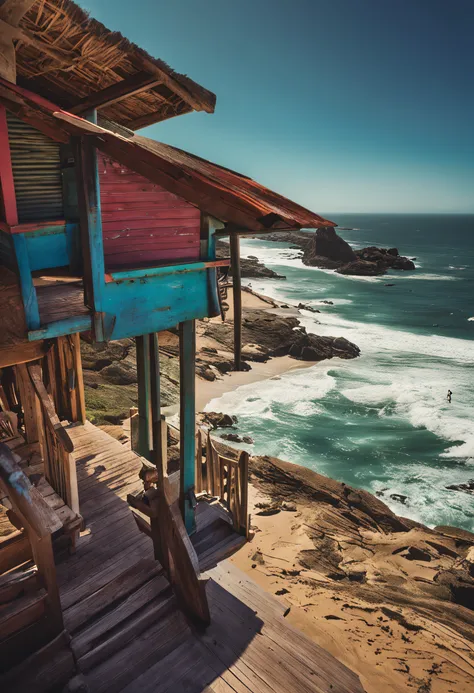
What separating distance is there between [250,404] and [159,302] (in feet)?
50.5

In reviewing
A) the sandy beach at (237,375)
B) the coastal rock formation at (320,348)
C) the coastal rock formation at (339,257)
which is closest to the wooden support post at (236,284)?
the sandy beach at (237,375)

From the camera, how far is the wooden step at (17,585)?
3455 mm

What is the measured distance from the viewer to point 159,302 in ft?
15.7

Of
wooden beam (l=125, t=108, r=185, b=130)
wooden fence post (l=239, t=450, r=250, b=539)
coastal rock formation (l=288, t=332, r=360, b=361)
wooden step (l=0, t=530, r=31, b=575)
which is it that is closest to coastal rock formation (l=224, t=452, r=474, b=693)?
wooden fence post (l=239, t=450, r=250, b=539)

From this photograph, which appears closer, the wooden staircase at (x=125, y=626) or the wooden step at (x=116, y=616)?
the wooden staircase at (x=125, y=626)

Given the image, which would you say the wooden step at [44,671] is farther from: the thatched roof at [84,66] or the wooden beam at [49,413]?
the thatched roof at [84,66]

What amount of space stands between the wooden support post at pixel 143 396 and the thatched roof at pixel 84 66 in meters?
4.17

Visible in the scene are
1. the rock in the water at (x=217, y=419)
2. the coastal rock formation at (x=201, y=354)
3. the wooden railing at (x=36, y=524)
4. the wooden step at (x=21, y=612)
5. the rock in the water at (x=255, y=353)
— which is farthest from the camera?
the rock in the water at (x=255, y=353)

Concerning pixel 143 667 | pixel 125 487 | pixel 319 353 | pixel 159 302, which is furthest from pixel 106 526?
pixel 319 353

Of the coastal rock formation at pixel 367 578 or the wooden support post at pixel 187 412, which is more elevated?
the wooden support post at pixel 187 412

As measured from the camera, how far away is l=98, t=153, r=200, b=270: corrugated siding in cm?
455

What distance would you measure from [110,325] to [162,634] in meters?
3.41

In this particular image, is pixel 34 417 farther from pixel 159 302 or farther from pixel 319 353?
pixel 319 353

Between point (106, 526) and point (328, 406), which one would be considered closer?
point (106, 526)
